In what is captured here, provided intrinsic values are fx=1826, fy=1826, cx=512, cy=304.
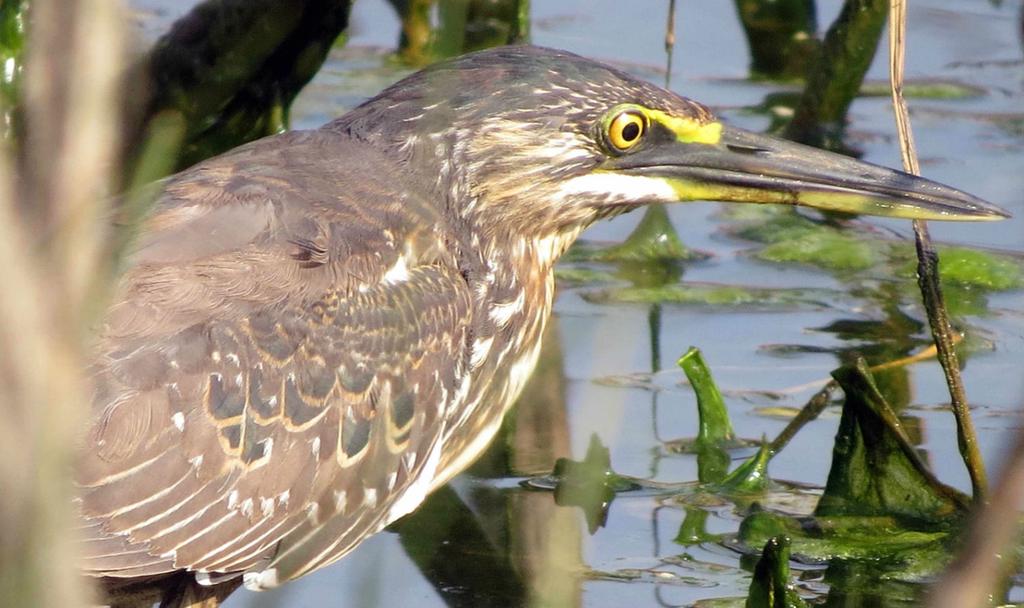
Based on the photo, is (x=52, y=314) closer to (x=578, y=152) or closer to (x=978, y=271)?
(x=578, y=152)

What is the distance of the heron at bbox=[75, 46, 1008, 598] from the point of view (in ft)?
14.4

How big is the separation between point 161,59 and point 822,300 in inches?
110

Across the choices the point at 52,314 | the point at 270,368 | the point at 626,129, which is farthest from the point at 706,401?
the point at 52,314

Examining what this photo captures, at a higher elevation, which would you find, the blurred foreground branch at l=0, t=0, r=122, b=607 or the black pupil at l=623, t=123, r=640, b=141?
the black pupil at l=623, t=123, r=640, b=141

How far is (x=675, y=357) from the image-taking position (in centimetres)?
676

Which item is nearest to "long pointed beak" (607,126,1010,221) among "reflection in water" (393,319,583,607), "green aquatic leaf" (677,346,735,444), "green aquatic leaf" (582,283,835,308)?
"green aquatic leaf" (677,346,735,444)

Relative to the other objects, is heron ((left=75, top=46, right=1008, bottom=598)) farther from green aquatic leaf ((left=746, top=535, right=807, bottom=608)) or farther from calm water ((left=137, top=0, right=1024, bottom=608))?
green aquatic leaf ((left=746, top=535, right=807, bottom=608))

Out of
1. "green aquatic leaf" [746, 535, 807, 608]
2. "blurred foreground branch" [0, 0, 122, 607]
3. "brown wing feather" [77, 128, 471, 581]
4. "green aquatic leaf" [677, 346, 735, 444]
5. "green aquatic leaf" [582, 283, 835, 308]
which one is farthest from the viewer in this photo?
"green aquatic leaf" [582, 283, 835, 308]

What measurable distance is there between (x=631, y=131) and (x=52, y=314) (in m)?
2.97

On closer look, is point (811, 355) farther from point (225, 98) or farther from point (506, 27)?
point (506, 27)

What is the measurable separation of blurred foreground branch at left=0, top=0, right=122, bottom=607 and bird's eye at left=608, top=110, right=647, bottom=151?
2753 mm

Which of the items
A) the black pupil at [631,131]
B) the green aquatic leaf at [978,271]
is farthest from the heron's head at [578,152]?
the green aquatic leaf at [978,271]

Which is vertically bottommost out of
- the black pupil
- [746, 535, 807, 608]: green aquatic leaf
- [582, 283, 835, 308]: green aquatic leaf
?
[746, 535, 807, 608]: green aquatic leaf

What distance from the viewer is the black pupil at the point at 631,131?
5.25 meters
